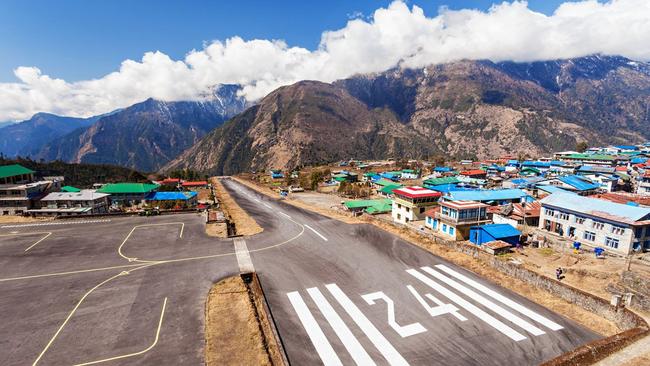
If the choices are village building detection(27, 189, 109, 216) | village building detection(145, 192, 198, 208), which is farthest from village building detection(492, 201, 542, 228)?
village building detection(27, 189, 109, 216)

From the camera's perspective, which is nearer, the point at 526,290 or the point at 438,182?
the point at 526,290

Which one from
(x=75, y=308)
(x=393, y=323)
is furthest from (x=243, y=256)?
(x=393, y=323)

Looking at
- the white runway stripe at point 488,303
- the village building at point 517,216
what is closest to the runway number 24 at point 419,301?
the white runway stripe at point 488,303

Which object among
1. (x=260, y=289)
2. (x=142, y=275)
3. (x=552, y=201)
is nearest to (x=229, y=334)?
(x=260, y=289)

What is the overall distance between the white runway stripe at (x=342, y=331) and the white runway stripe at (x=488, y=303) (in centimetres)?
1424

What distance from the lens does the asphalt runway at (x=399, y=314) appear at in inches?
933

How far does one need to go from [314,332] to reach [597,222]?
55.7m

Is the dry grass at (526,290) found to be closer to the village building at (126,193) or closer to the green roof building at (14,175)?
the village building at (126,193)

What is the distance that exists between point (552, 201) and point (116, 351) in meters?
73.5

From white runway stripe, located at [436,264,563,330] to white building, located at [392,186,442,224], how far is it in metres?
31.8

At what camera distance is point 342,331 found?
2617cm

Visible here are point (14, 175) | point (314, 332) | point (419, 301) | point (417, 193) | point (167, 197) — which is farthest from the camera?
point (167, 197)

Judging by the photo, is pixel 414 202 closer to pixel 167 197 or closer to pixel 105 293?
pixel 105 293

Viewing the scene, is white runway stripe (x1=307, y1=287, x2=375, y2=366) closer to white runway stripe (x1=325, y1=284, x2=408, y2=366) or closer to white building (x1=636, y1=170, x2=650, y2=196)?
white runway stripe (x1=325, y1=284, x2=408, y2=366)
